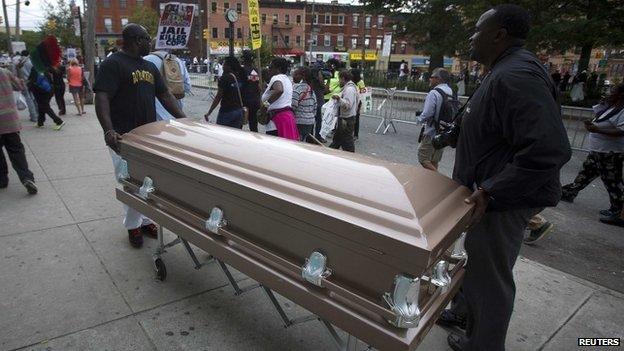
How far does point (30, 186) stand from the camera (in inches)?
190

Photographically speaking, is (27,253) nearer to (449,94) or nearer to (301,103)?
(301,103)

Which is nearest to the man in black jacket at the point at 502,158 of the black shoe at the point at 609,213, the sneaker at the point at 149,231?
the sneaker at the point at 149,231

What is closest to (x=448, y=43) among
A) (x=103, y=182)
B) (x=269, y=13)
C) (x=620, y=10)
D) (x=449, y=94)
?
(x=620, y=10)

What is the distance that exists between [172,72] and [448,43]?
63.7 ft

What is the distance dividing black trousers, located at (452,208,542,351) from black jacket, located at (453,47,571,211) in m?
0.11

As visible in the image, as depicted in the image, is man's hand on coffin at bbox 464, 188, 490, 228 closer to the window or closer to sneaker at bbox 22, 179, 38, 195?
sneaker at bbox 22, 179, 38, 195

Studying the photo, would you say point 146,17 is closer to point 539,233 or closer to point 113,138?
point 113,138

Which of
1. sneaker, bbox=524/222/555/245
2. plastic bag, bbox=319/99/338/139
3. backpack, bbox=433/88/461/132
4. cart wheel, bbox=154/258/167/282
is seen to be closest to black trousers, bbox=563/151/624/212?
sneaker, bbox=524/222/555/245

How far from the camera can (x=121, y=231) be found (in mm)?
3977

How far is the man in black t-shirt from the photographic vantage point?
10.7 ft

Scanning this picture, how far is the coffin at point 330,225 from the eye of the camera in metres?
1.45

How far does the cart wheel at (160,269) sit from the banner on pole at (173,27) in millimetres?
4553

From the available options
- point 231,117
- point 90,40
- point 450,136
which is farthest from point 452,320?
point 90,40

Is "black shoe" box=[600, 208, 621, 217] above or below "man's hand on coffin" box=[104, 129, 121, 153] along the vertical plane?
below
